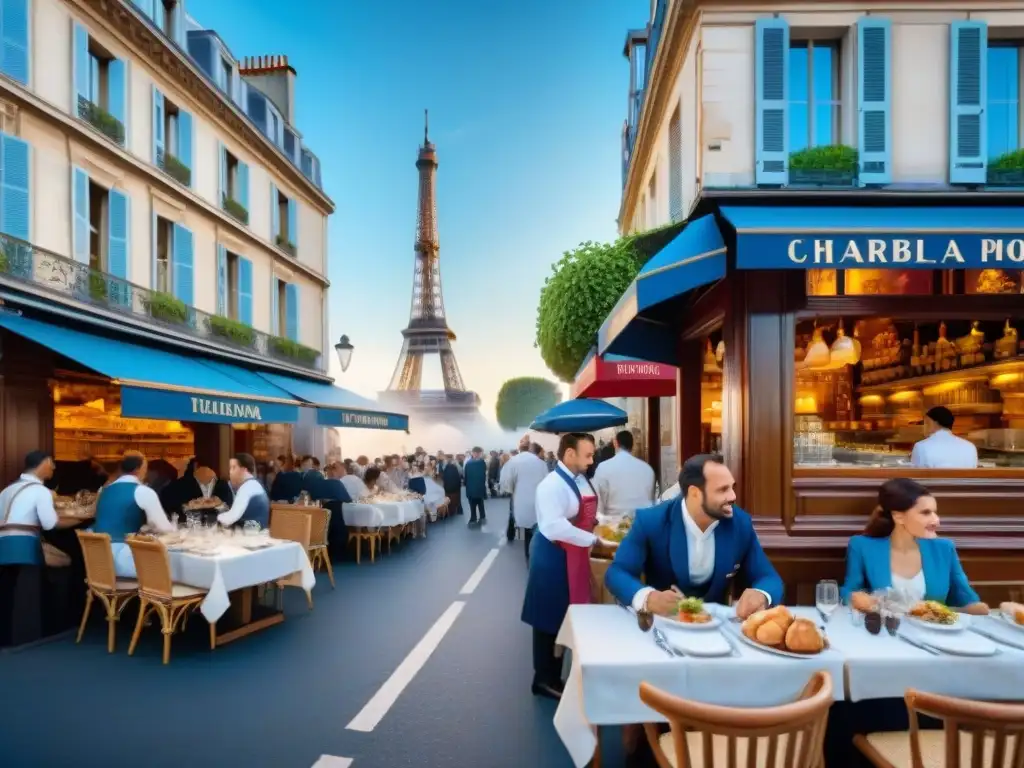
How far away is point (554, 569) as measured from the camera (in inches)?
183

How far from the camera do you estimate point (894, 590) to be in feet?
10.9

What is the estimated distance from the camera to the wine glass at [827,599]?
327 centimetres

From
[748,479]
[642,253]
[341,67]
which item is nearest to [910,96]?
[642,253]

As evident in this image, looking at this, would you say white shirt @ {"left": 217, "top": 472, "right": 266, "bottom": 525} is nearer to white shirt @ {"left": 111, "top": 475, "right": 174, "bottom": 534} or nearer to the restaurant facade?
white shirt @ {"left": 111, "top": 475, "right": 174, "bottom": 534}

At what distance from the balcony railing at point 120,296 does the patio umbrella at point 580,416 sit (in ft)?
25.0

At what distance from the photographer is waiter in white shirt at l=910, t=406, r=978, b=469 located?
496 cm

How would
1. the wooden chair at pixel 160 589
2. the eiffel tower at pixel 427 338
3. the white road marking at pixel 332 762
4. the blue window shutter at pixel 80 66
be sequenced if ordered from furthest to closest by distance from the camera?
1. the eiffel tower at pixel 427 338
2. the blue window shutter at pixel 80 66
3. the wooden chair at pixel 160 589
4. the white road marking at pixel 332 762

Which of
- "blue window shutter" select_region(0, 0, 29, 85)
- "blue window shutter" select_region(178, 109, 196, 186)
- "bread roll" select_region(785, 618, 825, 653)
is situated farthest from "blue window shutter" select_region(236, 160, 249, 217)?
"bread roll" select_region(785, 618, 825, 653)

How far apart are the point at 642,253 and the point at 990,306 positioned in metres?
4.02

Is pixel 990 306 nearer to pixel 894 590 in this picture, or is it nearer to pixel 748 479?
pixel 748 479

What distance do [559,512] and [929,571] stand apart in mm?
2208

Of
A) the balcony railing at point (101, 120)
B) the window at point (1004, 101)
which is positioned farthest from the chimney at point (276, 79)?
the window at point (1004, 101)

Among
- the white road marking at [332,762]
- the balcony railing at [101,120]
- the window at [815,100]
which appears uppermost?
the balcony railing at [101,120]

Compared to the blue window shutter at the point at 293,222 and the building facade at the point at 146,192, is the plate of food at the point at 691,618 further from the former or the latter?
the blue window shutter at the point at 293,222
